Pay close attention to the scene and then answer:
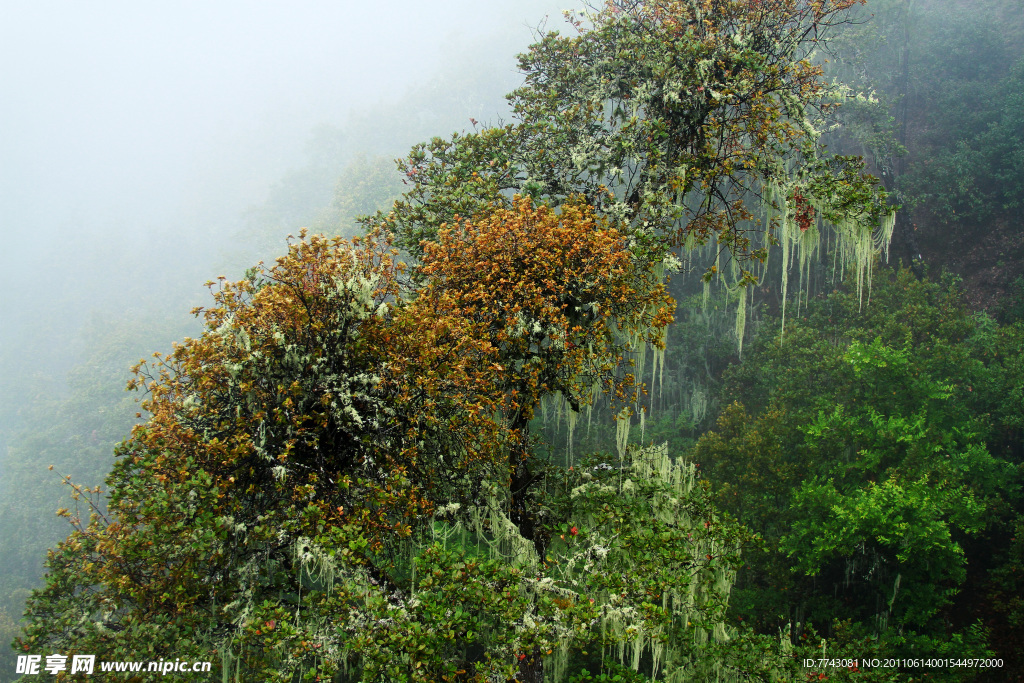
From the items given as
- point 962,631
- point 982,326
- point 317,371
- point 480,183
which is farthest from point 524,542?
point 982,326

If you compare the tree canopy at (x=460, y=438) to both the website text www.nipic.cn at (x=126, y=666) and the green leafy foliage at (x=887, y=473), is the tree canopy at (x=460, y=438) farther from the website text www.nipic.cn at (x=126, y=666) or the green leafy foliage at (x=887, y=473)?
the green leafy foliage at (x=887, y=473)

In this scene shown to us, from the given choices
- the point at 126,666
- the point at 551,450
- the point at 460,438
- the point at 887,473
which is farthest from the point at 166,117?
the point at 126,666

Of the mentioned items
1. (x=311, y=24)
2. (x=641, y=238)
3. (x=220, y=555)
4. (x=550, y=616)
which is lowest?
(x=550, y=616)

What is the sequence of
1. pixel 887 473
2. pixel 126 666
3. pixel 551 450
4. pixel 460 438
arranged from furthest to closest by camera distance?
pixel 887 473
pixel 551 450
pixel 460 438
pixel 126 666

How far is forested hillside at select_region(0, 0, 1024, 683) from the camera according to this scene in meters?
5.40

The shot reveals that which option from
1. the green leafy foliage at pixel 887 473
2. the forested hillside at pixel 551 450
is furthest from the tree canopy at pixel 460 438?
the green leafy foliage at pixel 887 473

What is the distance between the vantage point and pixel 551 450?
11.5 metres

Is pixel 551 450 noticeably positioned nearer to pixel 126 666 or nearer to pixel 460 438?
pixel 460 438

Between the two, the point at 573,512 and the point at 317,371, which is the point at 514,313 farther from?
the point at 573,512

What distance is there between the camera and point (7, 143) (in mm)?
133000

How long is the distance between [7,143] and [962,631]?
593ft

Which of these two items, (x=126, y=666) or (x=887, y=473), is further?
(x=887, y=473)

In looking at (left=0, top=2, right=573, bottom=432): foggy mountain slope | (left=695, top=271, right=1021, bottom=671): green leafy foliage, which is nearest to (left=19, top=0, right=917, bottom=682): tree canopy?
(left=695, top=271, right=1021, bottom=671): green leafy foliage

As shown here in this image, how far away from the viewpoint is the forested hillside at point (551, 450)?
5.40 metres
